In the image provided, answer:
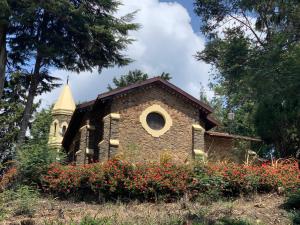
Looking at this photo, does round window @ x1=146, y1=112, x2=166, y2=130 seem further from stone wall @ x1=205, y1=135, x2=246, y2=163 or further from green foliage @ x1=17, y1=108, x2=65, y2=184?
green foliage @ x1=17, y1=108, x2=65, y2=184

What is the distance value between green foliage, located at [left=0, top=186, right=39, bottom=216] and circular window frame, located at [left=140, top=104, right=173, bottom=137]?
943 cm

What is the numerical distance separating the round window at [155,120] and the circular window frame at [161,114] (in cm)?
15

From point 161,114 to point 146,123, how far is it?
983 millimetres

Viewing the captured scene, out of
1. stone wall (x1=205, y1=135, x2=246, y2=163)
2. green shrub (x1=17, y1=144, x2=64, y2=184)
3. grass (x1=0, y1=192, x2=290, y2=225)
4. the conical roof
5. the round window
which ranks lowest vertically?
grass (x1=0, y1=192, x2=290, y2=225)

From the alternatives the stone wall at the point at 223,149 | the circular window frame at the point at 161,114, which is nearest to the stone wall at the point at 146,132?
the circular window frame at the point at 161,114

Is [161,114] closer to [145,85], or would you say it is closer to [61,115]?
[145,85]

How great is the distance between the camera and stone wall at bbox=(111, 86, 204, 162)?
80.0ft

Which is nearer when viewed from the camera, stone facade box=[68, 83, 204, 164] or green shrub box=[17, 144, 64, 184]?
green shrub box=[17, 144, 64, 184]

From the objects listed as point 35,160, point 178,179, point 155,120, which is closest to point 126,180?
point 178,179

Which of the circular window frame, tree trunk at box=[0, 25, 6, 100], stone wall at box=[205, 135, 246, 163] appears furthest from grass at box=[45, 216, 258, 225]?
stone wall at box=[205, 135, 246, 163]

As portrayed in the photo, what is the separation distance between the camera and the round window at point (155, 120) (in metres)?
25.0

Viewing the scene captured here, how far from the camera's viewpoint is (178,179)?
53.7 feet

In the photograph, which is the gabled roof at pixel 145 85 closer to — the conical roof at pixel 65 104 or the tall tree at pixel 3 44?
the tall tree at pixel 3 44

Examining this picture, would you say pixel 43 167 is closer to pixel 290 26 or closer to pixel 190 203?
pixel 190 203
